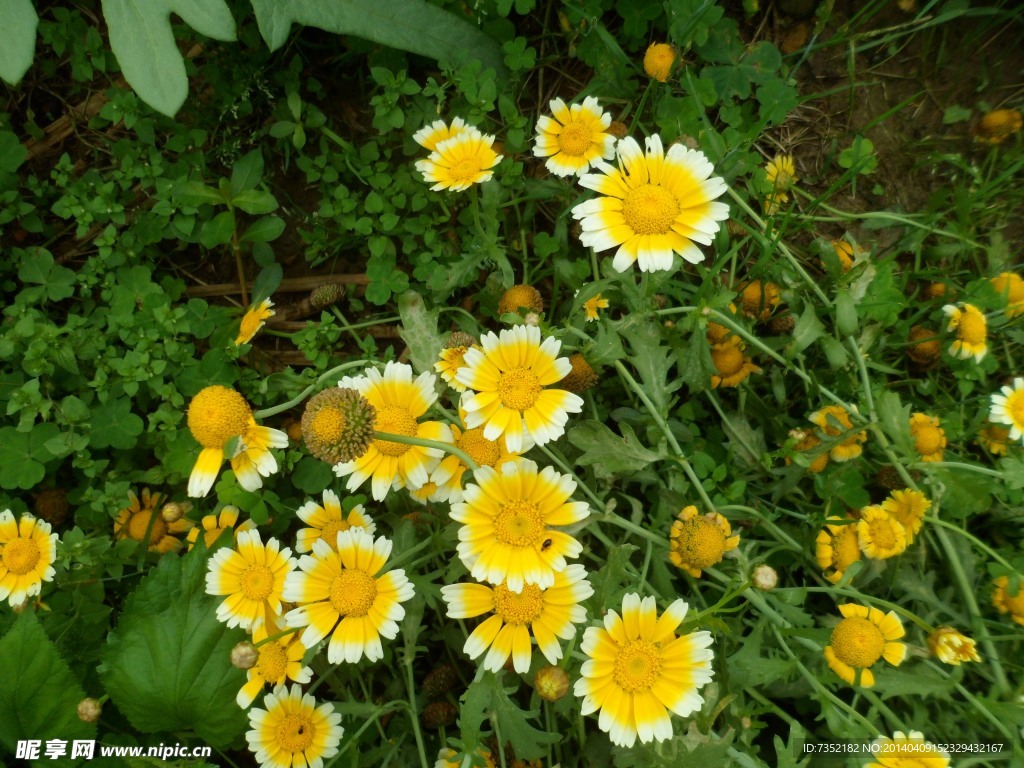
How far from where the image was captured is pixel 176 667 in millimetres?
2312

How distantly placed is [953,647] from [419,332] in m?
1.73

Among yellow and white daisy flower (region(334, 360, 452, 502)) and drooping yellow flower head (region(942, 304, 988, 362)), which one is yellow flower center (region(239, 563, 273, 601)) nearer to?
yellow and white daisy flower (region(334, 360, 452, 502))

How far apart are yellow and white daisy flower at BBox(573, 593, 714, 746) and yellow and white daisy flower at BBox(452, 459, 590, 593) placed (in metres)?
0.21

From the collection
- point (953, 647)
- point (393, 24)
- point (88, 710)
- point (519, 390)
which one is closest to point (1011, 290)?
point (953, 647)

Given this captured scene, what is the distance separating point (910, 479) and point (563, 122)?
154 centimetres

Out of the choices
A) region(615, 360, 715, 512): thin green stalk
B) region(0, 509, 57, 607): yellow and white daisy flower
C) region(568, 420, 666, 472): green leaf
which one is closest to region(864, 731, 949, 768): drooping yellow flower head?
region(615, 360, 715, 512): thin green stalk

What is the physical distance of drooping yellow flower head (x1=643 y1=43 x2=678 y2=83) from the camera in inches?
105

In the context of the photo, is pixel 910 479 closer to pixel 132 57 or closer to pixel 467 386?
pixel 467 386

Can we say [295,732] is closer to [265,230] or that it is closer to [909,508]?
[265,230]

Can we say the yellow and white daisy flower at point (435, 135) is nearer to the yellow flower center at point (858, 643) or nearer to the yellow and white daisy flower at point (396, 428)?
the yellow and white daisy flower at point (396, 428)

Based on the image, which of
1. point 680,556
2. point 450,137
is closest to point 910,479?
point 680,556

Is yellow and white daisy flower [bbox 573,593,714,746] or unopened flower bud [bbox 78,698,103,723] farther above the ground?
unopened flower bud [bbox 78,698,103,723]

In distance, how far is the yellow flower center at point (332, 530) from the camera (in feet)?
7.28

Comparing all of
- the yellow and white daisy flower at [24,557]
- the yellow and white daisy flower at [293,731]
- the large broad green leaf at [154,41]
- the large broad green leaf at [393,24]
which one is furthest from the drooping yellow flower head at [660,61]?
the yellow and white daisy flower at [24,557]
